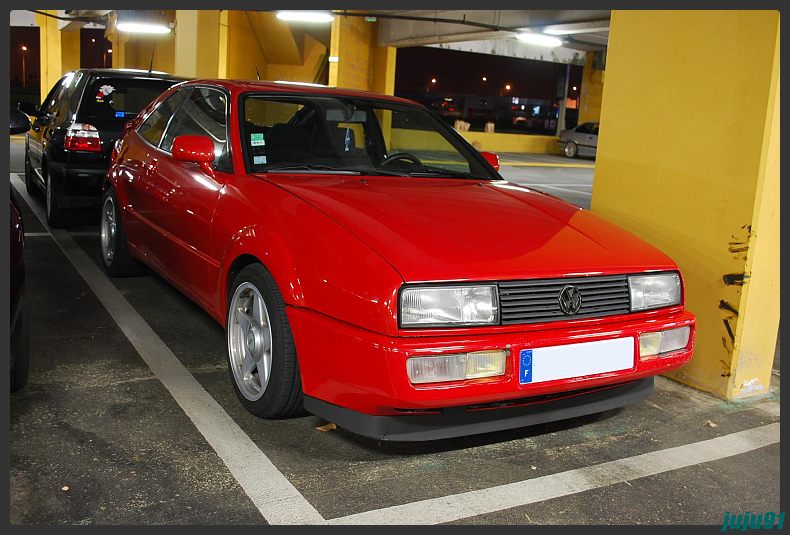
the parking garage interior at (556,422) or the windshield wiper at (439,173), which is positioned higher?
the windshield wiper at (439,173)

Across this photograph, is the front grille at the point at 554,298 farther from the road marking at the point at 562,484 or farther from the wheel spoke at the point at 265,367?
the wheel spoke at the point at 265,367

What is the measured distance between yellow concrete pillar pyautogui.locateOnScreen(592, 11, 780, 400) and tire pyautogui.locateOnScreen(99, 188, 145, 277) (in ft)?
10.5

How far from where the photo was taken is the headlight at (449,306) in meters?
2.30

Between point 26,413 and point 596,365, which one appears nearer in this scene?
point 596,365

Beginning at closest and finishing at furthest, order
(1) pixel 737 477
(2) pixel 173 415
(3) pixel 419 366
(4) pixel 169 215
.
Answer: (3) pixel 419 366 → (1) pixel 737 477 → (2) pixel 173 415 → (4) pixel 169 215

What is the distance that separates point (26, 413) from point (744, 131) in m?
3.35

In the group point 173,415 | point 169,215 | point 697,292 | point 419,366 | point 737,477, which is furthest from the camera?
point 169,215

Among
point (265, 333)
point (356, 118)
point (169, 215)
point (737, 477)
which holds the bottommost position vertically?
point (737, 477)

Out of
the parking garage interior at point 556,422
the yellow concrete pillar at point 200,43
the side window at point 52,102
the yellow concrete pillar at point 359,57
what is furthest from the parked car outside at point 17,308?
the yellow concrete pillar at point 359,57

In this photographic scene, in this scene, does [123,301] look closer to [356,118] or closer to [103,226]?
[103,226]

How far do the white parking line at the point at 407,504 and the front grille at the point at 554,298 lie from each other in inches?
23.3

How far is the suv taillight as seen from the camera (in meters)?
5.90

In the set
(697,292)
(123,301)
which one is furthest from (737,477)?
(123,301)

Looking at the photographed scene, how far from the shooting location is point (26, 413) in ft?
9.22
